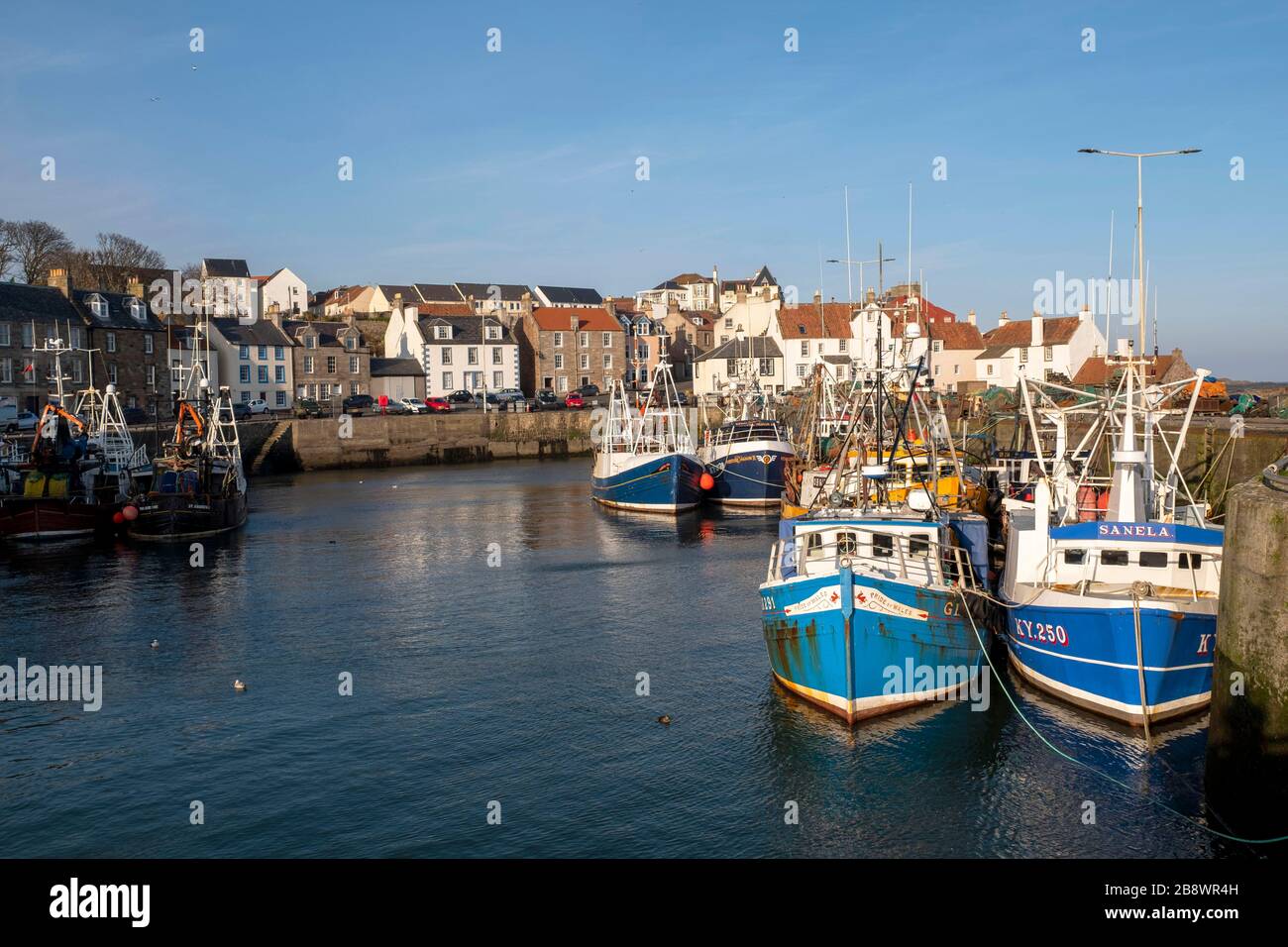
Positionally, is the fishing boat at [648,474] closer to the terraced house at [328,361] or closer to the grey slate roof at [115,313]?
the terraced house at [328,361]

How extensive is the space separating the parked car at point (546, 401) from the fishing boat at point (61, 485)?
4040 cm

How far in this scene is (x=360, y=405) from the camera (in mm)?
87250

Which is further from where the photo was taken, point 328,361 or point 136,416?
point 328,361

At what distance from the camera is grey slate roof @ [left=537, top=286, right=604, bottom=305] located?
141 m

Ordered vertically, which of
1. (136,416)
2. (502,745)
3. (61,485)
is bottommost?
(502,745)

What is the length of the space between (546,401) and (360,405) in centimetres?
1511

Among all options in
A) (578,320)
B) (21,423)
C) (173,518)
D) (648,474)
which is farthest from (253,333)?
(648,474)

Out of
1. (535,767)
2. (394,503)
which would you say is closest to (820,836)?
(535,767)

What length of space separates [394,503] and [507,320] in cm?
5012

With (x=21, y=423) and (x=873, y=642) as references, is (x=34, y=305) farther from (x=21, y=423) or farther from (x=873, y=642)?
(x=873, y=642)

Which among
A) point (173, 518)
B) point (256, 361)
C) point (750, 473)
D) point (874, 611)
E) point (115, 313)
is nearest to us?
point (874, 611)

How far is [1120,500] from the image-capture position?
2086 centimetres

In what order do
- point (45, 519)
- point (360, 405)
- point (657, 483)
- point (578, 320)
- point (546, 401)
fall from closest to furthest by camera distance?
1. point (45, 519)
2. point (657, 483)
3. point (360, 405)
4. point (546, 401)
5. point (578, 320)

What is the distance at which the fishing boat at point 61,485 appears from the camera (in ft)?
137
